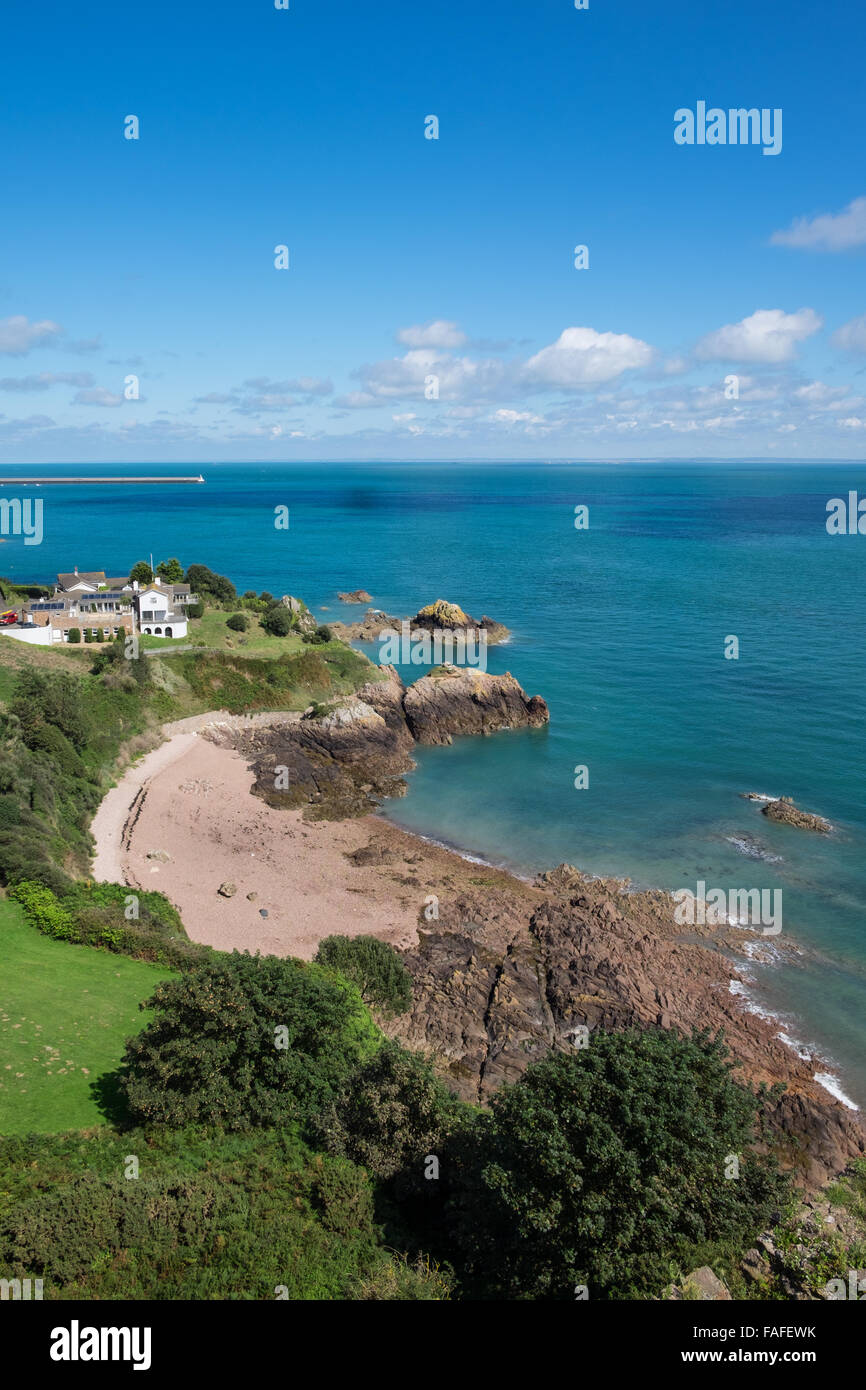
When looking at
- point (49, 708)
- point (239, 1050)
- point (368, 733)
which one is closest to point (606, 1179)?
point (239, 1050)

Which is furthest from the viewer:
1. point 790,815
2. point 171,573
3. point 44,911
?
point 171,573

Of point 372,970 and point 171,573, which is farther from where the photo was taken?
point 171,573

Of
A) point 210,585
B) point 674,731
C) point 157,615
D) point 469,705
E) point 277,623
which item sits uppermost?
point 210,585

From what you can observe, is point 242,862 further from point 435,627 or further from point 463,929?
point 435,627

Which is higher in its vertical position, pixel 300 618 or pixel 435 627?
pixel 300 618

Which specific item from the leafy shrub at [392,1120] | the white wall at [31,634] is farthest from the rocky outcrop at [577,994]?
the white wall at [31,634]

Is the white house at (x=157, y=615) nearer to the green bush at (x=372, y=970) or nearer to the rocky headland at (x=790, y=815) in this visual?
the green bush at (x=372, y=970)
